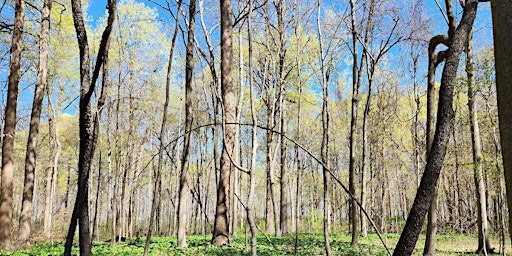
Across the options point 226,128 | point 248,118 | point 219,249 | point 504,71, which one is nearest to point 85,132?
point 504,71

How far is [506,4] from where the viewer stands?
1771 mm

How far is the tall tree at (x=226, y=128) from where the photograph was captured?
9.70 m

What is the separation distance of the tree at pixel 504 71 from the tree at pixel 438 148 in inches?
66.1

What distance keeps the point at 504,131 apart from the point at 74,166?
1296 inches

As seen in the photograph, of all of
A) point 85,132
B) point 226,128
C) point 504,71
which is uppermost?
point 226,128

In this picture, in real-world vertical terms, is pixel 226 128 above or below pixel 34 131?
below

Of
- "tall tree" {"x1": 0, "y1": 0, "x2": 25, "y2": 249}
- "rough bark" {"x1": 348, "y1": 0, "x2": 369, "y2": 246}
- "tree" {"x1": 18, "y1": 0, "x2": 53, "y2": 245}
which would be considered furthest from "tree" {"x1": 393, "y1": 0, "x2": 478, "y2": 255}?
"tree" {"x1": 18, "y1": 0, "x2": 53, "y2": 245}

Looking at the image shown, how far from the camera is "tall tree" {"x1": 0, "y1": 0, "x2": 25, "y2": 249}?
10.2m

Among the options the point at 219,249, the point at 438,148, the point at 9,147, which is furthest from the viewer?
the point at 9,147

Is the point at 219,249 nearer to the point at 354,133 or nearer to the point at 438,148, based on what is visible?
the point at 354,133

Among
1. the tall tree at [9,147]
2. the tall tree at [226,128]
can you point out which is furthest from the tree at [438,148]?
the tall tree at [9,147]

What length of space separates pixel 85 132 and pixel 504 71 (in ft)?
10.1

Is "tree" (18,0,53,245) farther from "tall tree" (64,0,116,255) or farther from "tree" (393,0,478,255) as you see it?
"tree" (393,0,478,255)

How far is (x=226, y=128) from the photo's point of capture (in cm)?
965
